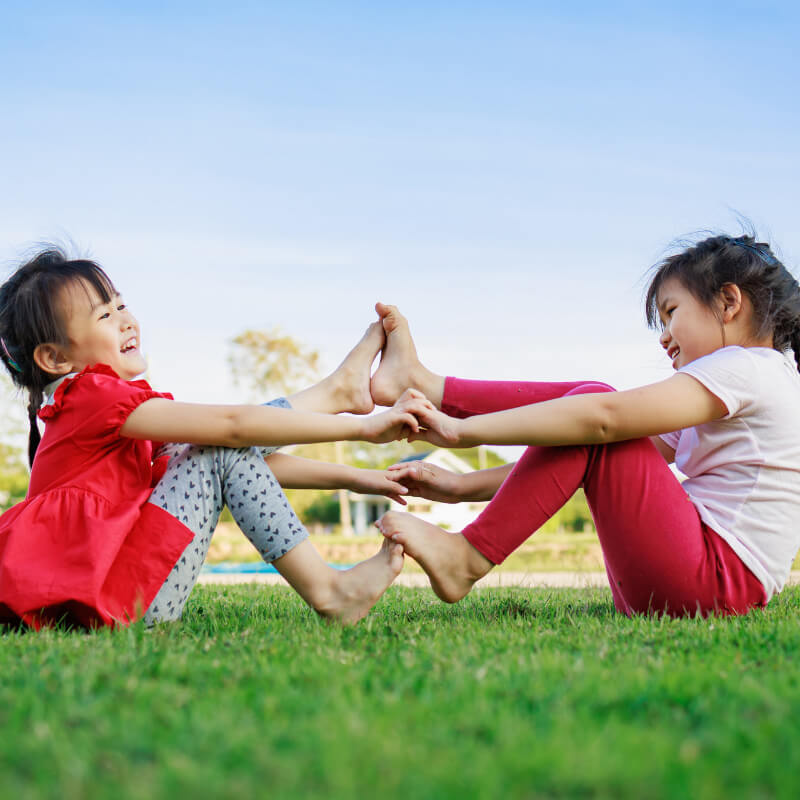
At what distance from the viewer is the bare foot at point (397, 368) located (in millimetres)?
3408

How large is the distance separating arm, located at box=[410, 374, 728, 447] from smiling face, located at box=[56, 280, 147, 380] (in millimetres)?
1369

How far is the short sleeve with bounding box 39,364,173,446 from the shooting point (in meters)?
2.43

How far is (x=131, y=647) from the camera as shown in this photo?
6.20ft

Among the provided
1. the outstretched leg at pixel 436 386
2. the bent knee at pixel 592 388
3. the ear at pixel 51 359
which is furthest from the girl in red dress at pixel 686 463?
the ear at pixel 51 359

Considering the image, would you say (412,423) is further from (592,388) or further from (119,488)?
(119,488)

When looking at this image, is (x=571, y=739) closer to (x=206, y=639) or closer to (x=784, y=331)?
(x=206, y=639)

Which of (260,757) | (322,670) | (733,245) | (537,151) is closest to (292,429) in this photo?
(322,670)

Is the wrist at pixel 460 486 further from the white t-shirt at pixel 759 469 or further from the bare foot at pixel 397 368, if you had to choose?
the white t-shirt at pixel 759 469

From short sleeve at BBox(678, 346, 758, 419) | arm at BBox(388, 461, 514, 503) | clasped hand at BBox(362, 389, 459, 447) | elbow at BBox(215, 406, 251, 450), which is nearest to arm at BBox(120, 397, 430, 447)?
elbow at BBox(215, 406, 251, 450)

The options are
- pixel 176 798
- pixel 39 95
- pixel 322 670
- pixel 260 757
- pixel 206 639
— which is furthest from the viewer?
pixel 39 95

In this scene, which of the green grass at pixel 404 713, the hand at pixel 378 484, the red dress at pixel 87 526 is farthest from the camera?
the hand at pixel 378 484

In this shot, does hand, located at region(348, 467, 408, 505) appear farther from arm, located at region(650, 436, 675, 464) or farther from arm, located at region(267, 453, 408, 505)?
arm, located at region(650, 436, 675, 464)

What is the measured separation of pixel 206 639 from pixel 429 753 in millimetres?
1221

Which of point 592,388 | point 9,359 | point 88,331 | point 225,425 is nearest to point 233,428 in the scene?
point 225,425
